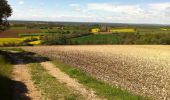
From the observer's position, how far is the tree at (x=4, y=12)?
49.8 meters

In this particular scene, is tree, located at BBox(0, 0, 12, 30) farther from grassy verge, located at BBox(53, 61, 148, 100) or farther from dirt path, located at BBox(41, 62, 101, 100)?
grassy verge, located at BBox(53, 61, 148, 100)

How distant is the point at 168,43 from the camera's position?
95000mm

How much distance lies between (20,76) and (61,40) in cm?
5956

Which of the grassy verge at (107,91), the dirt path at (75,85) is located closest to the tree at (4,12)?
the dirt path at (75,85)

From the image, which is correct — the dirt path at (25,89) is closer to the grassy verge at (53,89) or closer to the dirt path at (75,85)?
the grassy verge at (53,89)

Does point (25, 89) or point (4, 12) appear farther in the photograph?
point (4, 12)

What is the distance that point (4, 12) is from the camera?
1982 inches

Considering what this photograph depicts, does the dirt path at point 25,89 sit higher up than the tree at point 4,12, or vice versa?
the tree at point 4,12

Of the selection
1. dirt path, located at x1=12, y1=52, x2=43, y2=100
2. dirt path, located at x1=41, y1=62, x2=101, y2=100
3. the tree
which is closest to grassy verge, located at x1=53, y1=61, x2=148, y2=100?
dirt path, located at x1=41, y1=62, x2=101, y2=100

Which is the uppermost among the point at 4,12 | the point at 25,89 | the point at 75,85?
the point at 4,12

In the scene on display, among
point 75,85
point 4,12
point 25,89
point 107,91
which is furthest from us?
point 4,12

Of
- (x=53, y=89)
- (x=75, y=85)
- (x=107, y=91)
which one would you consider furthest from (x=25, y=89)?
(x=107, y=91)

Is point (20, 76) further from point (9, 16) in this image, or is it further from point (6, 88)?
point (9, 16)

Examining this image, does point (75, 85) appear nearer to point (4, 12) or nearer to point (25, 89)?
point (25, 89)
